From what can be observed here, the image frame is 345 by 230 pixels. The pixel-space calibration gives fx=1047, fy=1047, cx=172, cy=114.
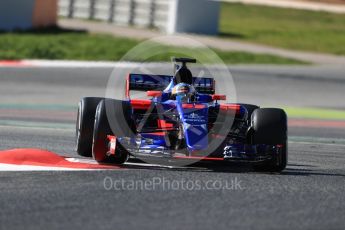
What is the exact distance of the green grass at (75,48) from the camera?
28.3 metres

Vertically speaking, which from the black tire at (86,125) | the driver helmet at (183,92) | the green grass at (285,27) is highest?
the green grass at (285,27)

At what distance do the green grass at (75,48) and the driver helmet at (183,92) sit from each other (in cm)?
1575

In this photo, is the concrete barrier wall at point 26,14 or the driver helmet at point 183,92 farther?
the concrete barrier wall at point 26,14

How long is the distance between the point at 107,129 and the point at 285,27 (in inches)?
1294

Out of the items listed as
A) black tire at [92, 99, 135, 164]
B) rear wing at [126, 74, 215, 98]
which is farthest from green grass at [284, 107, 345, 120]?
black tire at [92, 99, 135, 164]

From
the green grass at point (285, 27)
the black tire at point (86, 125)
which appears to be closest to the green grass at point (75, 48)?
the green grass at point (285, 27)

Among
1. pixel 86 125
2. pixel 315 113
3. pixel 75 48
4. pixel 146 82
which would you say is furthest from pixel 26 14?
pixel 86 125

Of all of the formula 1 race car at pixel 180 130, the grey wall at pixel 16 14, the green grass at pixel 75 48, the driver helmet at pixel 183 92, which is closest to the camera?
the formula 1 race car at pixel 180 130

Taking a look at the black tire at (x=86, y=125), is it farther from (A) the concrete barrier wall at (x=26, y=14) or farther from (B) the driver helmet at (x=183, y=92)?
(A) the concrete barrier wall at (x=26, y=14)

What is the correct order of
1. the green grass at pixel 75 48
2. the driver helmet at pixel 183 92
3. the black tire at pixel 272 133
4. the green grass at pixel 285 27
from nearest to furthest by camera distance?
the black tire at pixel 272 133, the driver helmet at pixel 183 92, the green grass at pixel 75 48, the green grass at pixel 285 27

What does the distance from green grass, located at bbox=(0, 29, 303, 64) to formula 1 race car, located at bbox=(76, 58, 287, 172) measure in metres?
16.0

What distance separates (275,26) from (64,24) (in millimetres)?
10644

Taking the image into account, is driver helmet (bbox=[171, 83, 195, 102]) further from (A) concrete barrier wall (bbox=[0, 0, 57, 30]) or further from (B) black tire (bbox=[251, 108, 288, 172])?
(A) concrete barrier wall (bbox=[0, 0, 57, 30])

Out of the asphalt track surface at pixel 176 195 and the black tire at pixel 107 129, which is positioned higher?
the black tire at pixel 107 129
